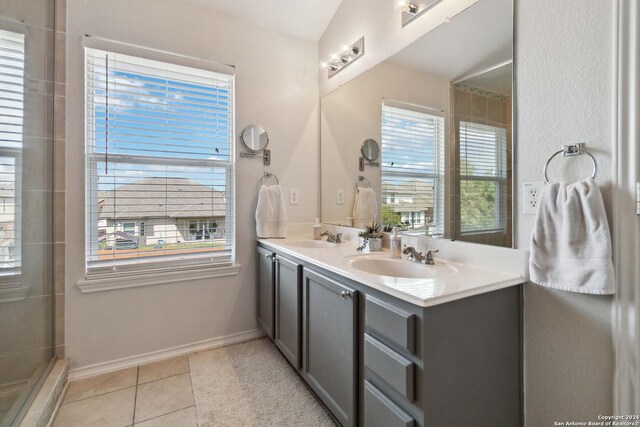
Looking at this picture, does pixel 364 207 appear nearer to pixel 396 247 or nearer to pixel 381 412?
pixel 396 247

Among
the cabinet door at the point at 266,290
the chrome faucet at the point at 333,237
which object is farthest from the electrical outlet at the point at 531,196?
the cabinet door at the point at 266,290

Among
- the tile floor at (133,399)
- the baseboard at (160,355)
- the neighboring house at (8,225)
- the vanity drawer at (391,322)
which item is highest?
the neighboring house at (8,225)

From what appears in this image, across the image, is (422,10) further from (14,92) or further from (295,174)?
(14,92)

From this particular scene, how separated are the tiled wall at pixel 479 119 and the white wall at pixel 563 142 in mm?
40

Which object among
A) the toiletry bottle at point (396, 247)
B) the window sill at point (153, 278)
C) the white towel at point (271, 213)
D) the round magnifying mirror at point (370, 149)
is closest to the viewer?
the toiletry bottle at point (396, 247)

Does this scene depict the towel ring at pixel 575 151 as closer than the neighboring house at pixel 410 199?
Yes

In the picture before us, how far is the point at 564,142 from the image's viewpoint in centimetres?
105

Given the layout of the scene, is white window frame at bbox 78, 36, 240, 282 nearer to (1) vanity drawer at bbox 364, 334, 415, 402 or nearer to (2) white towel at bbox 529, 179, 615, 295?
(1) vanity drawer at bbox 364, 334, 415, 402

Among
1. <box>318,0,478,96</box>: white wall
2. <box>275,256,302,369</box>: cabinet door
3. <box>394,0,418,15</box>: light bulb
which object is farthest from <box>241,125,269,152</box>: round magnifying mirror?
<box>394,0,418,15</box>: light bulb

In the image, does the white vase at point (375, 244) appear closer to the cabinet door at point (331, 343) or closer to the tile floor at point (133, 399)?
the cabinet door at point (331, 343)

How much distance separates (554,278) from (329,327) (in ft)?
2.93

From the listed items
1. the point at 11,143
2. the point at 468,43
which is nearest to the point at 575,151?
the point at 468,43

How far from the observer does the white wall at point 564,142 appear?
0.96 metres

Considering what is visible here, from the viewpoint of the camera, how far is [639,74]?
0.88m
